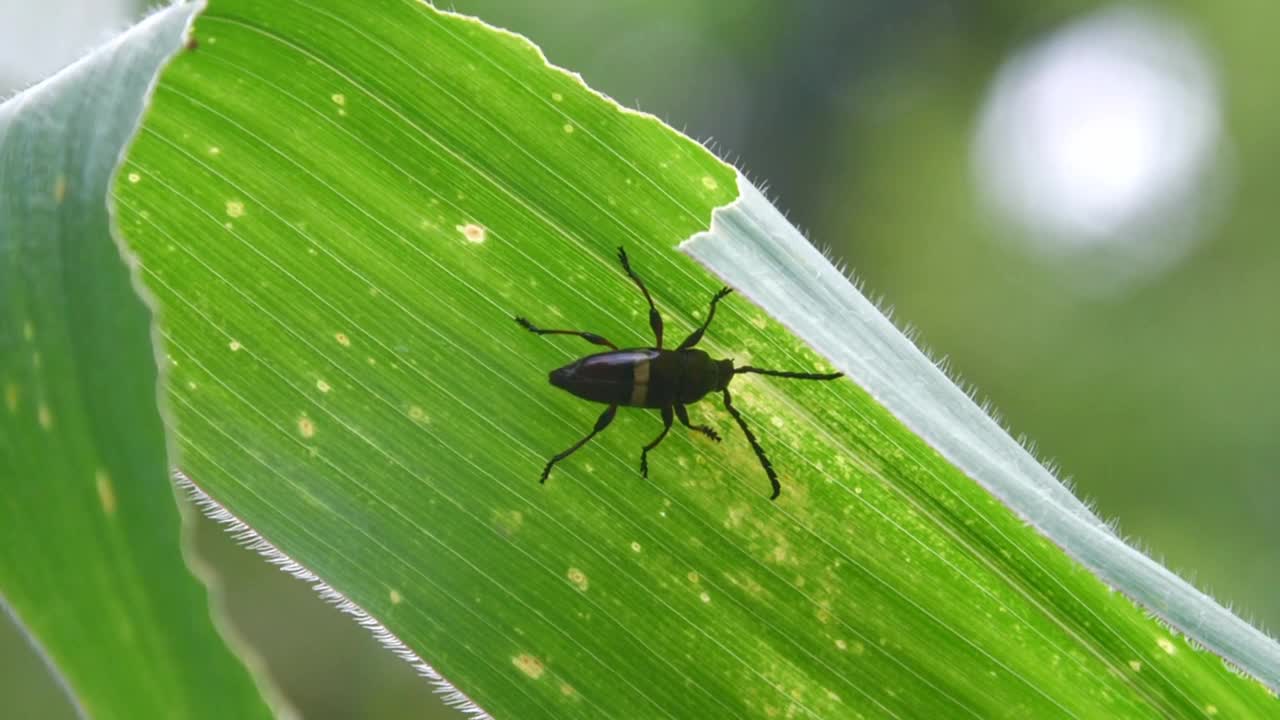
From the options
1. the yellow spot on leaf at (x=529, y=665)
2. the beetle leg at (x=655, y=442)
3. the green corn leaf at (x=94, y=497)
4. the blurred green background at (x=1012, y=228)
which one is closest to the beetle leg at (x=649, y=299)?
the beetle leg at (x=655, y=442)

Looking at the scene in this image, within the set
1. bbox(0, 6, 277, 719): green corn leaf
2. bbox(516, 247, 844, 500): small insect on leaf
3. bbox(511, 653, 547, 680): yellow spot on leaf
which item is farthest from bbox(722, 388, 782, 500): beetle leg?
bbox(0, 6, 277, 719): green corn leaf

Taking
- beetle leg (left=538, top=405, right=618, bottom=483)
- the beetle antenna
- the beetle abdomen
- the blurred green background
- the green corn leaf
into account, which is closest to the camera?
the green corn leaf

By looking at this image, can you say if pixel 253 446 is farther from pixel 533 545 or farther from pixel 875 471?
pixel 875 471

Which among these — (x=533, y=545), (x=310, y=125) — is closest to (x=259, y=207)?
(x=310, y=125)

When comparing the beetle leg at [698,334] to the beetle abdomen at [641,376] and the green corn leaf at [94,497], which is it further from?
the green corn leaf at [94,497]

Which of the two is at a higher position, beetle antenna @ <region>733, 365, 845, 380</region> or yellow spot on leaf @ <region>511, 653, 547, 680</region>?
beetle antenna @ <region>733, 365, 845, 380</region>

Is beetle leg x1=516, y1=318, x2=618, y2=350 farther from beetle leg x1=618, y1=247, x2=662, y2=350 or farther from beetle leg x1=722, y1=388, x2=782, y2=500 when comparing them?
beetle leg x1=722, y1=388, x2=782, y2=500
